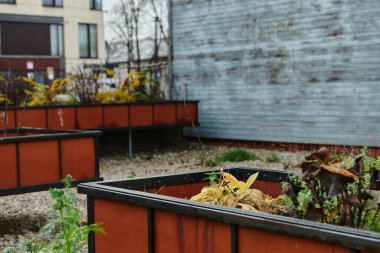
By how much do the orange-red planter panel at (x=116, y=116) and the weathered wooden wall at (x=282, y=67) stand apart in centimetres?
341

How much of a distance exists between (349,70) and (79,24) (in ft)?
86.7

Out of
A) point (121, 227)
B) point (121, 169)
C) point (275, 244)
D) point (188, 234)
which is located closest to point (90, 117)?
point (121, 169)

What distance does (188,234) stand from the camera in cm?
344

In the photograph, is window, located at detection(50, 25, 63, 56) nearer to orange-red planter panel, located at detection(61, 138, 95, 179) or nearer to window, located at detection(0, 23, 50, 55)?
window, located at detection(0, 23, 50, 55)

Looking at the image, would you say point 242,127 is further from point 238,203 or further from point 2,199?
point 238,203

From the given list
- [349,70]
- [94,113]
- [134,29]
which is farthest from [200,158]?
[134,29]

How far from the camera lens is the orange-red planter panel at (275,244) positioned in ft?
9.21

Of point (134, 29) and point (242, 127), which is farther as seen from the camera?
point (134, 29)

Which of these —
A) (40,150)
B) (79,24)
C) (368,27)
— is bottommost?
(40,150)

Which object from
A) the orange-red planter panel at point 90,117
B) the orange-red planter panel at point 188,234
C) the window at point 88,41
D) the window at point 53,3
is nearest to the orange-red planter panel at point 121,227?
the orange-red planter panel at point 188,234

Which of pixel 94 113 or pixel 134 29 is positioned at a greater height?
pixel 134 29

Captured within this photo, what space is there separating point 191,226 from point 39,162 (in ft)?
17.4

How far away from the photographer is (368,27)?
14.9 m

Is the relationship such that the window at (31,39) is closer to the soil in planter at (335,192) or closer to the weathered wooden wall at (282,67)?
the weathered wooden wall at (282,67)
